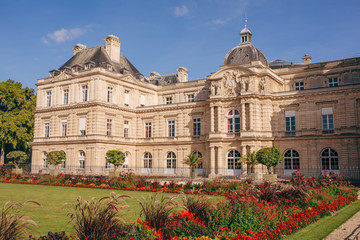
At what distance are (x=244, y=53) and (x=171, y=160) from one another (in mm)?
15918

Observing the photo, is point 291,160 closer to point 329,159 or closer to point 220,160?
point 329,159

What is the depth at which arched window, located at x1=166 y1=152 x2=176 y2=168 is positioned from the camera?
4253 cm

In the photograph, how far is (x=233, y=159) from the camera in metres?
37.3

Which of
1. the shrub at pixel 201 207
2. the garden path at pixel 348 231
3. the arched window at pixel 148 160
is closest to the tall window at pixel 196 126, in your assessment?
the arched window at pixel 148 160

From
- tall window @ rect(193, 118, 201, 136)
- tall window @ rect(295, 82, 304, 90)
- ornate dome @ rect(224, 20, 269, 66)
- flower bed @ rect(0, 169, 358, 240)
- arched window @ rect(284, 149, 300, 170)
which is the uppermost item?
ornate dome @ rect(224, 20, 269, 66)

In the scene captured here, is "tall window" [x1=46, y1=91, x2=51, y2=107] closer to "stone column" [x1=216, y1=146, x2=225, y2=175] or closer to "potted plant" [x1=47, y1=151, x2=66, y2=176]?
A: "potted plant" [x1=47, y1=151, x2=66, y2=176]

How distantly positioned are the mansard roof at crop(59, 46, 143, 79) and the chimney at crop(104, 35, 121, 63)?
541 mm

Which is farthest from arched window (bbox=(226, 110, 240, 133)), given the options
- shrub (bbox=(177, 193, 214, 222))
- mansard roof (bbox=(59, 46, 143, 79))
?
shrub (bbox=(177, 193, 214, 222))

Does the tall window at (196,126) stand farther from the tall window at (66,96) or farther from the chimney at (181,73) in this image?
the tall window at (66,96)

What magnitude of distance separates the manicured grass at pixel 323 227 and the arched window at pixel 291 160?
21139mm

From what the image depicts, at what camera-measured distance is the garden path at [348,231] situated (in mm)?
9695

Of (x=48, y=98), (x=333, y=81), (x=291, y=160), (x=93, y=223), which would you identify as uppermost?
(x=333, y=81)

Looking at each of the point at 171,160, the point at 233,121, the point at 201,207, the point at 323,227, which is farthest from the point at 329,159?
the point at 201,207

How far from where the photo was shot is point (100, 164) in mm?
39562
